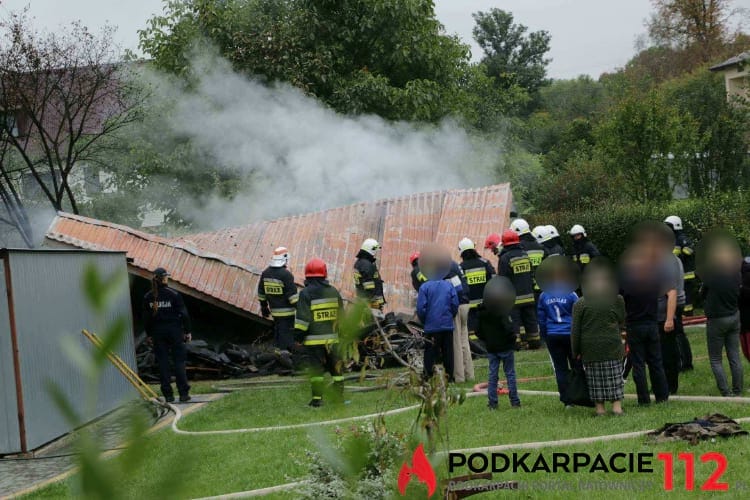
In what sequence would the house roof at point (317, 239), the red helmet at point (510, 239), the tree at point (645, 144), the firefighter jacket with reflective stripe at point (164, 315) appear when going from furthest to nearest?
the tree at point (645, 144) → the house roof at point (317, 239) → the red helmet at point (510, 239) → the firefighter jacket with reflective stripe at point (164, 315)

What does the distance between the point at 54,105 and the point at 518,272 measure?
15.0 m

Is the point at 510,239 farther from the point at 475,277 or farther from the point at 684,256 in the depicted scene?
the point at 684,256

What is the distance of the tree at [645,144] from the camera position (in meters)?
26.3

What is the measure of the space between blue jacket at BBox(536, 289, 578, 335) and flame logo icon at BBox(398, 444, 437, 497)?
675 cm

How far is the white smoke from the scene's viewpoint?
23.0m

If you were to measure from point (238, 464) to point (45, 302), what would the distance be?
12.6 feet

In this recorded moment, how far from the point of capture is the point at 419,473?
2.01 meters

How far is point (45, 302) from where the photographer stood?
10406mm

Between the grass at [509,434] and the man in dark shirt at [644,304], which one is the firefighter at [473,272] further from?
the man in dark shirt at [644,304]

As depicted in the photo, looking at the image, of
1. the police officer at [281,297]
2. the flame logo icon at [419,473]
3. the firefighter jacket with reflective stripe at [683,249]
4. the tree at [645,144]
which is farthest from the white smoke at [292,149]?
the flame logo icon at [419,473]

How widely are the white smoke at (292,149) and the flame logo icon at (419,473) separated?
2028 cm

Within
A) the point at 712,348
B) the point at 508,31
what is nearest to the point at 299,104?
the point at 712,348

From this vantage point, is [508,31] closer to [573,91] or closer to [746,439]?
[573,91]

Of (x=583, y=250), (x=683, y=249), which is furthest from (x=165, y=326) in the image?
(x=683, y=249)
